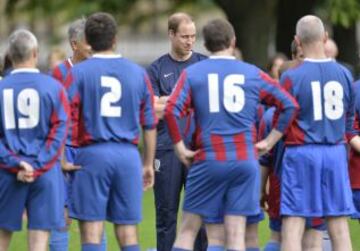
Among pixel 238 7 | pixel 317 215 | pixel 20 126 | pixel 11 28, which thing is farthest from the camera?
pixel 11 28

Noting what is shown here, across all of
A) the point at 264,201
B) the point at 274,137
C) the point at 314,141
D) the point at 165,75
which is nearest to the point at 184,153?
the point at 274,137

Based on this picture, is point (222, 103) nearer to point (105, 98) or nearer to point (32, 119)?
point (105, 98)

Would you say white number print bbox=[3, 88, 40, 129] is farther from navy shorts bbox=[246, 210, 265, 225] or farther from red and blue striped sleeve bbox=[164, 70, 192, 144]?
navy shorts bbox=[246, 210, 265, 225]

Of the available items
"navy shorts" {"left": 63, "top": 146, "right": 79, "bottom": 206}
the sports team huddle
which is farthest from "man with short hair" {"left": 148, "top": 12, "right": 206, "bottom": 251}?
the sports team huddle

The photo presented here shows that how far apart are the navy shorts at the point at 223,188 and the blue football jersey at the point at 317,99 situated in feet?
1.94

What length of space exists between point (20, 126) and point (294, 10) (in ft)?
58.3

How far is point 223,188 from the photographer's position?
11.0 metres

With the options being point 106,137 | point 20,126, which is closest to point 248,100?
point 106,137

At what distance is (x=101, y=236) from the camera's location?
36.2ft

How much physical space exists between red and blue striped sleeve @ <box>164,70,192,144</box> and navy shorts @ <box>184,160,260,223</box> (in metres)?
0.40

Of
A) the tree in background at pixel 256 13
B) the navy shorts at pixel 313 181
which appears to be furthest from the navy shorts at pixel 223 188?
the tree in background at pixel 256 13

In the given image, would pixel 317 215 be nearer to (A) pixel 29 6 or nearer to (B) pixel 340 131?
(B) pixel 340 131

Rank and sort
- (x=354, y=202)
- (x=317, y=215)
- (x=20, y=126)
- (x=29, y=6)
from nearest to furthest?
(x=20, y=126) → (x=317, y=215) → (x=354, y=202) → (x=29, y=6)

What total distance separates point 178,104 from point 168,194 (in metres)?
1.90
